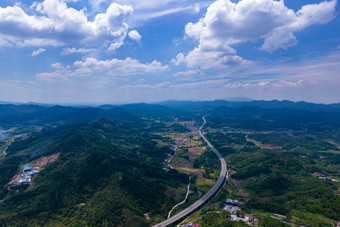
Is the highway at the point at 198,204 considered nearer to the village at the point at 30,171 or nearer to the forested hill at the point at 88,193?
the forested hill at the point at 88,193

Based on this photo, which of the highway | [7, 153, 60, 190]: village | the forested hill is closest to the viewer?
the forested hill

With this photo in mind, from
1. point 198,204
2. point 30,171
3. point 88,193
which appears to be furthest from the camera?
point 30,171

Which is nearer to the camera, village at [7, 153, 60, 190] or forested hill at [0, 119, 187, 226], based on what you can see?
forested hill at [0, 119, 187, 226]

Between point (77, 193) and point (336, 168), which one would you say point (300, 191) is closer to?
point (336, 168)

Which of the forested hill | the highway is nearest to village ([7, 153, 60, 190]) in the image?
the forested hill

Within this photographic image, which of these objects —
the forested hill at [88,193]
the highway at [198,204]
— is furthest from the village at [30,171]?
the highway at [198,204]

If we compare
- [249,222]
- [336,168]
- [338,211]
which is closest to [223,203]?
[249,222]

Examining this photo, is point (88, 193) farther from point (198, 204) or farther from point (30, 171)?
point (30, 171)

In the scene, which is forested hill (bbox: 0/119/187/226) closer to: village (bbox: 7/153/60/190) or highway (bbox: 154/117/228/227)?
village (bbox: 7/153/60/190)

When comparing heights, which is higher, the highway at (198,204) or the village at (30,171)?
the village at (30,171)

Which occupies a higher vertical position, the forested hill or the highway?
the forested hill

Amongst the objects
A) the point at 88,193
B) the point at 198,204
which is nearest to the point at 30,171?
the point at 88,193
